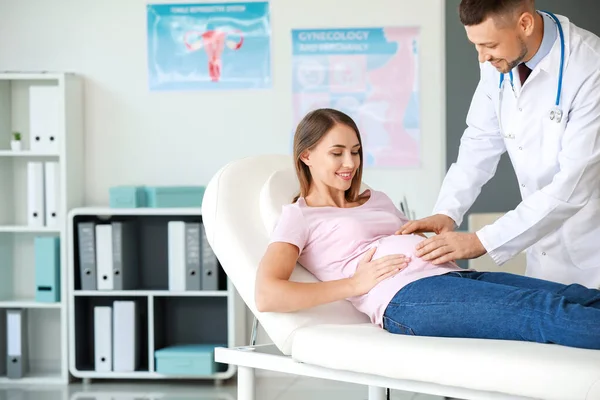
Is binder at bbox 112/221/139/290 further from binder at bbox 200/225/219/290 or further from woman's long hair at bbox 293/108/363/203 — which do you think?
woman's long hair at bbox 293/108/363/203

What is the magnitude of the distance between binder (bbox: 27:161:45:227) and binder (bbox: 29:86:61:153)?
0.30ft

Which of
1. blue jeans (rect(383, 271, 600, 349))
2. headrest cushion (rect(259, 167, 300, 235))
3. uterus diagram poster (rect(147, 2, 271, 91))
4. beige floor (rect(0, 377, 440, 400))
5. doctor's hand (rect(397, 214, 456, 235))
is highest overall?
uterus diagram poster (rect(147, 2, 271, 91))

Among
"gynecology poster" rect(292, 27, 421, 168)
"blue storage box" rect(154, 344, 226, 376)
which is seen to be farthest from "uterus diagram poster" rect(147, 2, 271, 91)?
"blue storage box" rect(154, 344, 226, 376)

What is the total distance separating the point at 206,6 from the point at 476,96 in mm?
2031

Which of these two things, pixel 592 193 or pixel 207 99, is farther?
pixel 207 99

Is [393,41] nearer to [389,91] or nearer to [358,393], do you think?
[389,91]

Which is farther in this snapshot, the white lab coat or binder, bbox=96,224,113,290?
binder, bbox=96,224,113,290

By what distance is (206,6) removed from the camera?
4000 millimetres

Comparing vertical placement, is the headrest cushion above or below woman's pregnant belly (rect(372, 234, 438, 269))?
above

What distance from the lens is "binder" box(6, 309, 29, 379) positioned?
3.91 m

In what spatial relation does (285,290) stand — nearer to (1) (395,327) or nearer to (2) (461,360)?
(1) (395,327)

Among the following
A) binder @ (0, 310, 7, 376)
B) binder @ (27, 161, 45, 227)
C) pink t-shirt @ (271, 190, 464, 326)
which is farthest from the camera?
binder @ (0, 310, 7, 376)

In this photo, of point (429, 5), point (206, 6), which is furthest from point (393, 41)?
point (206, 6)

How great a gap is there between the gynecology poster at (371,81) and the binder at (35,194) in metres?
1.17
